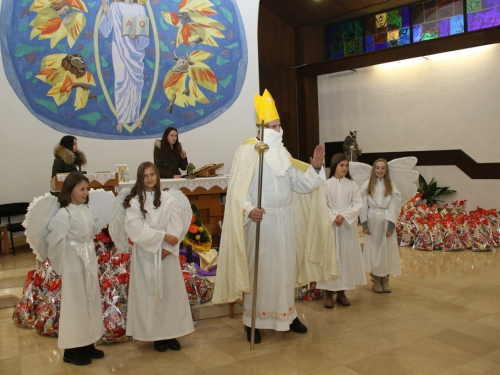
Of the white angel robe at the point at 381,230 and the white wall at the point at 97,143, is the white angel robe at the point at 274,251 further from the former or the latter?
the white wall at the point at 97,143

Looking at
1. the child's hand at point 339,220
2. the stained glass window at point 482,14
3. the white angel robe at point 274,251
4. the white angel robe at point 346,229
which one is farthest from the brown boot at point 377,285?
the stained glass window at point 482,14

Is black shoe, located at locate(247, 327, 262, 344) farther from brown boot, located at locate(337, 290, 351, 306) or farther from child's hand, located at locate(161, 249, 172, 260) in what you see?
brown boot, located at locate(337, 290, 351, 306)

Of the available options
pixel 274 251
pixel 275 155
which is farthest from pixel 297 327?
pixel 275 155

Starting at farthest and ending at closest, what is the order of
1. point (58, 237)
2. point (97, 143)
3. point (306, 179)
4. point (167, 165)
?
point (97, 143), point (167, 165), point (306, 179), point (58, 237)

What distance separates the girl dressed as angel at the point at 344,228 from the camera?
17.4 ft

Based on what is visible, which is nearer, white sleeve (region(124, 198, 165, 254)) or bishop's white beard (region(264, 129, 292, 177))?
white sleeve (region(124, 198, 165, 254))

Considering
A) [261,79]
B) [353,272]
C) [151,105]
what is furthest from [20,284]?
[261,79]

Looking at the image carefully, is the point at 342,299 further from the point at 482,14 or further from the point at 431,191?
the point at 482,14

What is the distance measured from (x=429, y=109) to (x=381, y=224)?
6172 millimetres

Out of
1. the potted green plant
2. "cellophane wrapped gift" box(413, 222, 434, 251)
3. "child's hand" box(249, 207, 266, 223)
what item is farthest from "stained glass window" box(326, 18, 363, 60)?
"child's hand" box(249, 207, 266, 223)

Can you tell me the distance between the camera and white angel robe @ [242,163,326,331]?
4324 millimetres

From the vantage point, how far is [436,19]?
10.9m

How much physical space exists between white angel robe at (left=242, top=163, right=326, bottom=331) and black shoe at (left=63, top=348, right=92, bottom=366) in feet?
4.16

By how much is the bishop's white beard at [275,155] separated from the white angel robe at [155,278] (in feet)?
2.81
